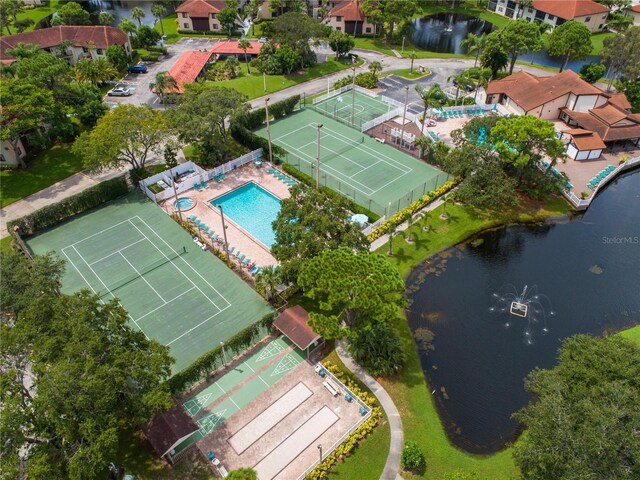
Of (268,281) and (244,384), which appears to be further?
(268,281)

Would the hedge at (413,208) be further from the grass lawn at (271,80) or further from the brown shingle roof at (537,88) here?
the grass lawn at (271,80)

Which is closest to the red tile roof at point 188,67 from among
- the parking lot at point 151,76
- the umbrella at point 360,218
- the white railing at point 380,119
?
the parking lot at point 151,76

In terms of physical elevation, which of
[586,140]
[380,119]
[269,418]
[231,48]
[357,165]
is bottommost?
[269,418]

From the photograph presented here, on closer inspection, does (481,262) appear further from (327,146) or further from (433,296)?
(327,146)

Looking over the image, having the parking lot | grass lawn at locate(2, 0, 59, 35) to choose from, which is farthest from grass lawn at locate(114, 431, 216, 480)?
grass lawn at locate(2, 0, 59, 35)

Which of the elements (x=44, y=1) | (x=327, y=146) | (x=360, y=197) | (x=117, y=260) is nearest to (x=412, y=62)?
(x=327, y=146)

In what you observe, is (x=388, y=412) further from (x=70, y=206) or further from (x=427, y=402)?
(x=70, y=206)

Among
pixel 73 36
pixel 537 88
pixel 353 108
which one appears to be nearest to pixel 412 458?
pixel 353 108
